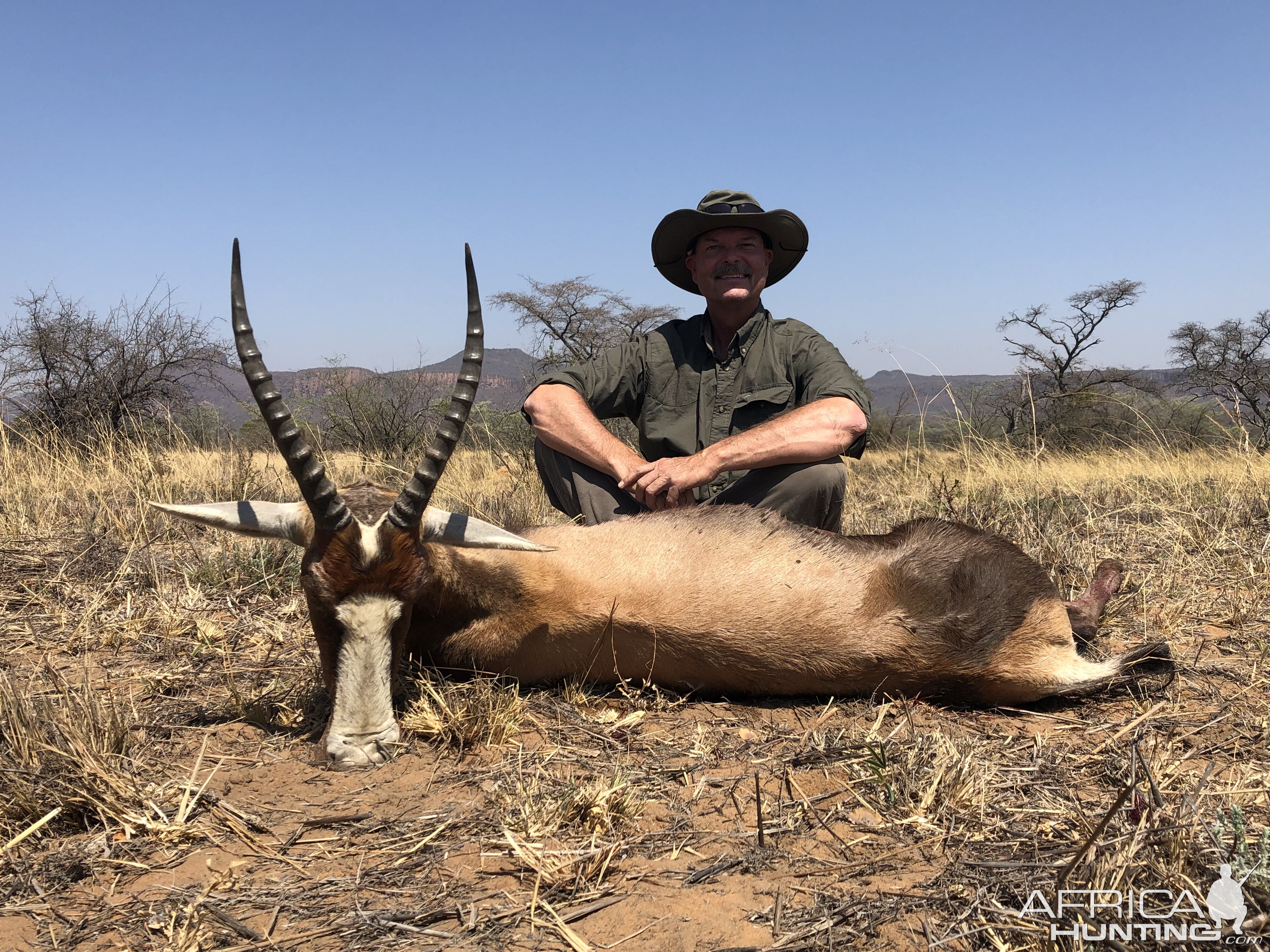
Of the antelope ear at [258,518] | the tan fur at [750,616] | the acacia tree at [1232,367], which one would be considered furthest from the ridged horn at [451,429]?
the acacia tree at [1232,367]

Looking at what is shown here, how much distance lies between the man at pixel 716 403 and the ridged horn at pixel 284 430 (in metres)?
1.65

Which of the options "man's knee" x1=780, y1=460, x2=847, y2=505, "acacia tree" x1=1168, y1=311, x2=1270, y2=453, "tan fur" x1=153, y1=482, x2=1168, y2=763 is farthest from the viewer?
"acacia tree" x1=1168, y1=311, x2=1270, y2=453

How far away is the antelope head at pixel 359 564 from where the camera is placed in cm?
270

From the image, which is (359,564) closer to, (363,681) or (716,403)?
(363,681)

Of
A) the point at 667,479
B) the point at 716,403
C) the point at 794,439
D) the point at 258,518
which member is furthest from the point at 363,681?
the point at 716,403

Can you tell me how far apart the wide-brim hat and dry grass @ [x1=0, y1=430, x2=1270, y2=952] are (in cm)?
287

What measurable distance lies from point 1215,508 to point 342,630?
666cm

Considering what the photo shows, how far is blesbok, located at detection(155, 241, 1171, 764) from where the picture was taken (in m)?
3.06

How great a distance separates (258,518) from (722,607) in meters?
1.76

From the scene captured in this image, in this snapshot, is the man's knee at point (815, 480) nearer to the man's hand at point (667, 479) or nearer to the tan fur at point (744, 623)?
the man's hand at point (667, 479)

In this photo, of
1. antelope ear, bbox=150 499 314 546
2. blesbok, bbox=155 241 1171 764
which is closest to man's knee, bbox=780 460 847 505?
blesbok, bbox=155 241 1171 764

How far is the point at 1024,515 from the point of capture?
6.02 meters

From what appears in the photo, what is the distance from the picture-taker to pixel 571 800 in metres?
2.39

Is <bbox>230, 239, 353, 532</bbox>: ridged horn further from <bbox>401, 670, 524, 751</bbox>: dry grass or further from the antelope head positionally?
<bbox>401, 670, 524, 751</bbox>: dry grass
